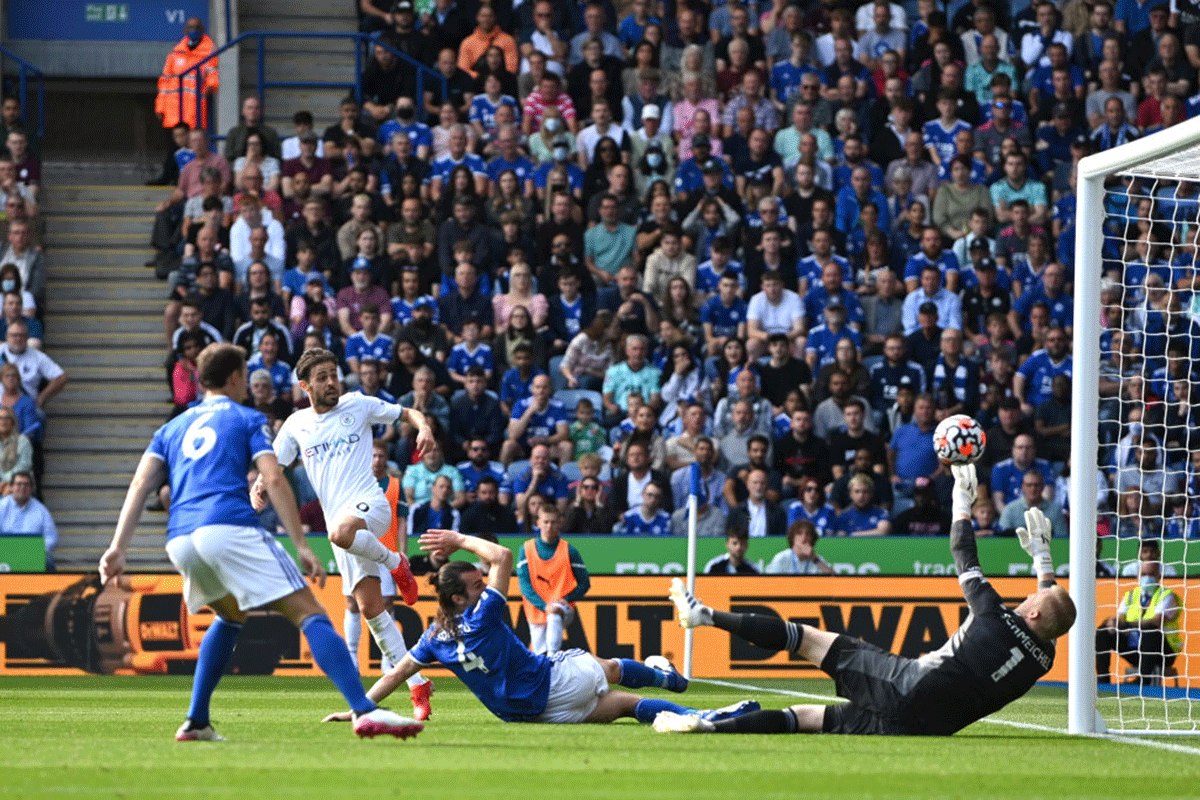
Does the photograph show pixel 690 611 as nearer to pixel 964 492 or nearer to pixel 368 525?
pixel 964 492

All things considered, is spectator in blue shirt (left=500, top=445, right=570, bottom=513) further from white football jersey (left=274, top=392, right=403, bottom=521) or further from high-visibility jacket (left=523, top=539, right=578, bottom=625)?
white football jersey (left=274, top=392, right=403, bottom=521)

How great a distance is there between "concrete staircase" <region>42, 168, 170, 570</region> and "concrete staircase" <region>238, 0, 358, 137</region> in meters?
2.25

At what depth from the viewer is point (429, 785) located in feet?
22.8

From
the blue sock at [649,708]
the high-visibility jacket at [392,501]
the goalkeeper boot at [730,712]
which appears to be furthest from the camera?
the high-visibility jacket at [392,501]

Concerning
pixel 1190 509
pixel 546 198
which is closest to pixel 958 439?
pixel 1190 509

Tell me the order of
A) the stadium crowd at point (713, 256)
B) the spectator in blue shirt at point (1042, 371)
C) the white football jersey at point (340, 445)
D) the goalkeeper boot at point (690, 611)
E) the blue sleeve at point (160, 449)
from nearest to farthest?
the blue sleeve at point (160, 449) → the goalkeeper boot at point (690, 611) → the white football jersey at point (340, 445) → the stadium crowd at point (713, 256) → the spectator in blue shirt at point (1042, 371)

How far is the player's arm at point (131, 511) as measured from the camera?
827cm

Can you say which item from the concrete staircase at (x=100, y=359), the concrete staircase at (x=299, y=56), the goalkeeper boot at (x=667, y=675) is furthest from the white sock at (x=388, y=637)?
the concrete staircase at (x=299, y=56)

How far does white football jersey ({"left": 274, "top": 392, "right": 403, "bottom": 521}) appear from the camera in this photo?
11.7 m

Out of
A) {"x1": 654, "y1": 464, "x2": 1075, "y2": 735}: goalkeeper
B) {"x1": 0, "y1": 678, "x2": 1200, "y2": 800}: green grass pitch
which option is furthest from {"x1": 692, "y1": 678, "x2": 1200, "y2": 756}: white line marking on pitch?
{"x1": 654, "y1": 464, "x2": 1075, "y2": 735}: goalkeeper

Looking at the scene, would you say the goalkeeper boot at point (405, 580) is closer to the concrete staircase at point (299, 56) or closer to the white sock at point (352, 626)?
the white sock at point (352, 626)

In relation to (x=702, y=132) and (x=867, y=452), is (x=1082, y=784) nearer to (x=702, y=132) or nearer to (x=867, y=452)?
(x=867, y=452)

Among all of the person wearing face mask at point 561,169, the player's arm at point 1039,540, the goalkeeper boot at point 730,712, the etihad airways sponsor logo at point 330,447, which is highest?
the person wearing face mask at point 561,169

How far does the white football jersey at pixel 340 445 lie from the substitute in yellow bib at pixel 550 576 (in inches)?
161
